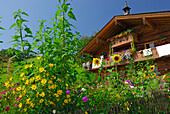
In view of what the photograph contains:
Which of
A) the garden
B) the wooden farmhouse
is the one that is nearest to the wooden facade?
the wooden farmhouse

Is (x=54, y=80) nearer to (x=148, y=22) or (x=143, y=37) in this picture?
(x=148, y=22)

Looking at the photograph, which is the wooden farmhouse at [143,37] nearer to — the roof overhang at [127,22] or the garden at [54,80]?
the roof overhang at [127,22]

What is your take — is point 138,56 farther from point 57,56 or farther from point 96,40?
point 57,56

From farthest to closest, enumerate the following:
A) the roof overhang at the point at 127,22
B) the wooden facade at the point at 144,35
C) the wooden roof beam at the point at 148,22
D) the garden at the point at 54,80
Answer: the wooden roof beam at the point at 148,22, the wooden facade at the point at 144,35, the roof overhang at the point at 127,22, the garden at the point at 54,80

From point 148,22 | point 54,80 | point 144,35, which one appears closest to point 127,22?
point 144,35

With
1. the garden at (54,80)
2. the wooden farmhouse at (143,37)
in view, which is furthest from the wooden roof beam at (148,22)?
the garden at (54,80)

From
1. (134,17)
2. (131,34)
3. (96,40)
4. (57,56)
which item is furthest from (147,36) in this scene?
(57,56)

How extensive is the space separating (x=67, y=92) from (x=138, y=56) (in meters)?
9.19

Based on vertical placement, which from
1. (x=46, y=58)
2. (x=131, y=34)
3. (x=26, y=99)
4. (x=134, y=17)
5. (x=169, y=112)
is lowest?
(x=169, y=112)

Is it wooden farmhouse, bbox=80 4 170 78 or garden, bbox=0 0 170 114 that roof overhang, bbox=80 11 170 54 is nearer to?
wooden farmhouse, bbox=80 4 170 78

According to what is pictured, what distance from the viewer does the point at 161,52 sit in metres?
8.49

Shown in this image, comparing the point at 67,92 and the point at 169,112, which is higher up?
the point at 67,92

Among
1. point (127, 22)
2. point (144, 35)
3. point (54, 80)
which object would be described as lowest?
point (54, 80)

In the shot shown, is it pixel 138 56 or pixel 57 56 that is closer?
pixel 57 56
